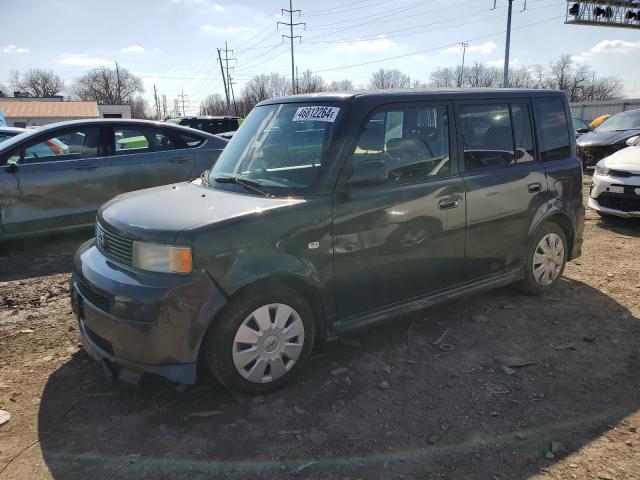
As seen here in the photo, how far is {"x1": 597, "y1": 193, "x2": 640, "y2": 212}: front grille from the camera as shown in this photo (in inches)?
274

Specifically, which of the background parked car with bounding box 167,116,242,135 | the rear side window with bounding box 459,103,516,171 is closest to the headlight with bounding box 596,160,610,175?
the rear side window with bounding box 459,103,516,171

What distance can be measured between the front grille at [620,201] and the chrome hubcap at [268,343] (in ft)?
19.8

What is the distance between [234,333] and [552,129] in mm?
3472

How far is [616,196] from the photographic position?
717cm

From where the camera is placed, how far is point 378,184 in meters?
3.37

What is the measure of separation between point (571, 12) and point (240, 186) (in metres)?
33.2

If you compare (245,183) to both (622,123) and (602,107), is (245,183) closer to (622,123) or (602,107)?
(622,123)

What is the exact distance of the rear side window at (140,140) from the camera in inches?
259

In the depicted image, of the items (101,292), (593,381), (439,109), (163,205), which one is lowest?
(593,381)

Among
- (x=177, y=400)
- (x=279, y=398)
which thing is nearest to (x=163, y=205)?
(x=177, y=400)

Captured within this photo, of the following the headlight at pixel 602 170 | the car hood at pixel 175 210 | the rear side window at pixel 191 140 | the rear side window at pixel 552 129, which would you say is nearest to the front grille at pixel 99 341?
the car hood at pixel 175 210

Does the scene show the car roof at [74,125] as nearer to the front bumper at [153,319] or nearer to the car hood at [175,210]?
the car hood at [175,210]

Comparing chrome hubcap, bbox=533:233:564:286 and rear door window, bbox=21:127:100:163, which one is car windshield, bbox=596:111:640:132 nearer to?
chrome hubcap, bbox=533:233:564:286

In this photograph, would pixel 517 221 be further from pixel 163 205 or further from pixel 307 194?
pixel 163 205
